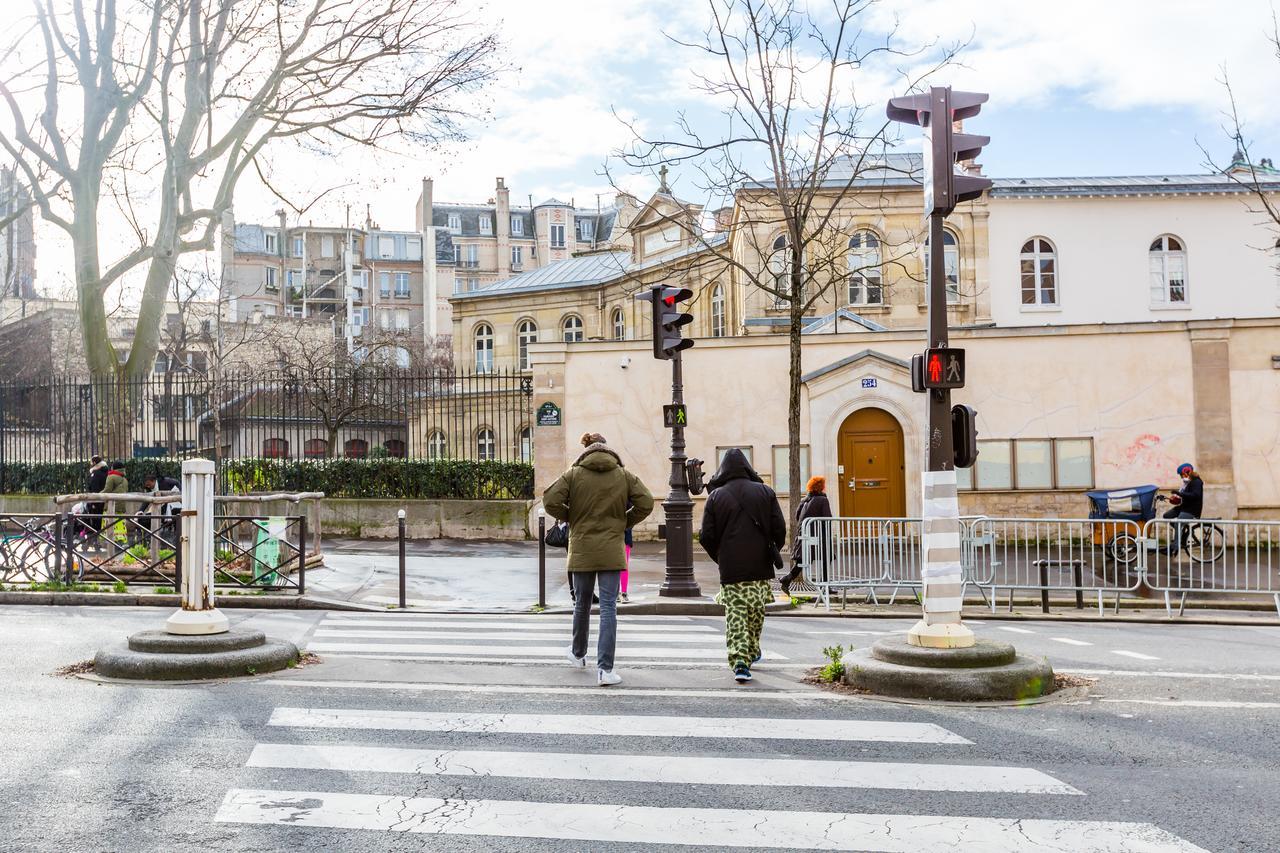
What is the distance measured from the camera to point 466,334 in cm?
5038

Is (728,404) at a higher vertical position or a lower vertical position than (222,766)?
higher

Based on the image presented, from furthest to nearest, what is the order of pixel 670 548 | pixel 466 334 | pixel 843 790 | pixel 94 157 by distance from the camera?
1. pixel 466 334
2. pixel 94 157
3. pixel 670 548
4. pixel 843 790

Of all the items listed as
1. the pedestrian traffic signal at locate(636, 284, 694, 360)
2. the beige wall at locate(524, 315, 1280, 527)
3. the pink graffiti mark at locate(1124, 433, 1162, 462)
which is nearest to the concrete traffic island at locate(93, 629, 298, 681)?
the pedestrian traffic signal at locate(636, 284, 694, 360)

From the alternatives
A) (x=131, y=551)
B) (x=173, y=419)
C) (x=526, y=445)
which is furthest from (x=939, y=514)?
(x=526, y=445)

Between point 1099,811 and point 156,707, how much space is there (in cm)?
557

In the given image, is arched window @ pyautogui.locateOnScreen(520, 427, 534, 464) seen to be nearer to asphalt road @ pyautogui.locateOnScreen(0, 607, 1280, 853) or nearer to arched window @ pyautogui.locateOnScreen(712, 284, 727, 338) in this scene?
arched window @ pyautogui.locateOnScreen(712, 284, 727, 338)

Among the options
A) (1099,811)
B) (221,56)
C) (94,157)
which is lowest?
(1099,811)

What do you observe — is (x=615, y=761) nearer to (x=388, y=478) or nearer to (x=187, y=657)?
(x=187, y=657)

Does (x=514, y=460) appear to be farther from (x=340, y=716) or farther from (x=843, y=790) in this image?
(x=843, y=790)

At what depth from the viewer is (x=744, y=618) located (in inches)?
329

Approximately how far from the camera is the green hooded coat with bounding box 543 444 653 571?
323 inches

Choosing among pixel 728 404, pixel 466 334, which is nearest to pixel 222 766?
pixel 728 404

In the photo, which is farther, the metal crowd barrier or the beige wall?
the beige wall

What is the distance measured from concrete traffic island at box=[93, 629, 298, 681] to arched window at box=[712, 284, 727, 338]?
105 feet
